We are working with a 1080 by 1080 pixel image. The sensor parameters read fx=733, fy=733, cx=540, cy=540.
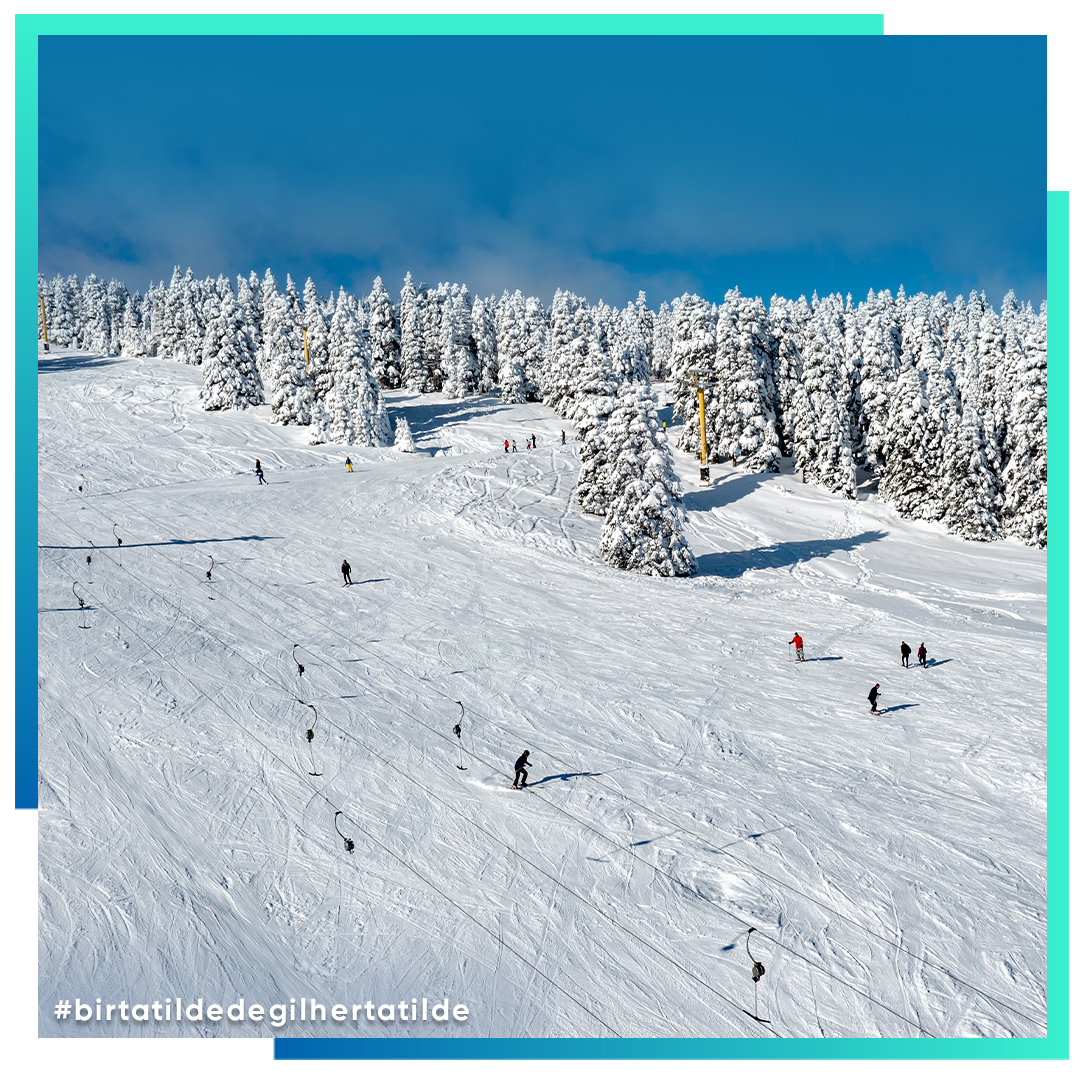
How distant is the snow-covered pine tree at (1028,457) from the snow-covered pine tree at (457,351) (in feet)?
164

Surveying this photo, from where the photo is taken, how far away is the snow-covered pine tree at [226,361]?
62.1m

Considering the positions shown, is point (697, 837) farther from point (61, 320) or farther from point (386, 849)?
point (61, 320)

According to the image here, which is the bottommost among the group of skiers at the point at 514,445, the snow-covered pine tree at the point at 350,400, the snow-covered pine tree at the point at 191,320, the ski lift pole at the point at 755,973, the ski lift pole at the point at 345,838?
the ski lift pole at the point at 755,973

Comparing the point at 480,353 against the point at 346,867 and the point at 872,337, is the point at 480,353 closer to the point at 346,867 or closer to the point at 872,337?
the point at 872,337

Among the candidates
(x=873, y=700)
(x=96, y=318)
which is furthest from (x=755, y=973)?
(x=96, y=318)

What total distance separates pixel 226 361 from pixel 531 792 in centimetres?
5820

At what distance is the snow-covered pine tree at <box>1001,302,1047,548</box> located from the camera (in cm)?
4309

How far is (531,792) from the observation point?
15328 millimetres

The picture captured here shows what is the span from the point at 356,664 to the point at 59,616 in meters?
9.65

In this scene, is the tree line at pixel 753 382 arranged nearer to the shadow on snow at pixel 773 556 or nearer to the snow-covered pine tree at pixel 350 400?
the snow-covered pine tree at pixel 350 400

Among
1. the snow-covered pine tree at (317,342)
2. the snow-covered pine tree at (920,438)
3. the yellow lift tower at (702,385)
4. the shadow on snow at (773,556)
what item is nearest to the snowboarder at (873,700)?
the shadow on snow at (773,556)

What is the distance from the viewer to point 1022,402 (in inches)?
1746

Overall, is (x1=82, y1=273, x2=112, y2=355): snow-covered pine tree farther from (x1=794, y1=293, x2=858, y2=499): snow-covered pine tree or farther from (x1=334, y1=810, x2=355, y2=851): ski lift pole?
(x1=334, y1=810, x2=355, y2=851): ski lift pole

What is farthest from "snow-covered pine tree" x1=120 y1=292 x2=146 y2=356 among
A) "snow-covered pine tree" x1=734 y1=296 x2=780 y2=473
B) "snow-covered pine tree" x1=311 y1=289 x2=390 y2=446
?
"snow-covered pine tree" x1=734 y1=296 x2=780 y2=473
